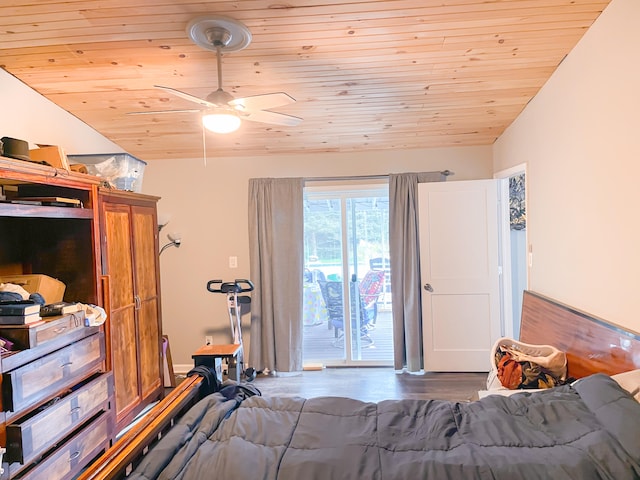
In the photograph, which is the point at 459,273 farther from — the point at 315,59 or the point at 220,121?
the point at 220,121

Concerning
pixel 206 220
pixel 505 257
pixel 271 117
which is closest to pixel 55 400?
pixel 271 117

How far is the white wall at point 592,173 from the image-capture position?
2023 mm

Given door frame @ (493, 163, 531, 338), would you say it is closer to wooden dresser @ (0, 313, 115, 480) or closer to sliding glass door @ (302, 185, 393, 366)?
sliding glass door @ (302, 185, 393, 366)

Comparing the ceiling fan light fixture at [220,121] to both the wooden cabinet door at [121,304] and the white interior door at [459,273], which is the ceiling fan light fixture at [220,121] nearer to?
the wooden cabinet door at [121,304]

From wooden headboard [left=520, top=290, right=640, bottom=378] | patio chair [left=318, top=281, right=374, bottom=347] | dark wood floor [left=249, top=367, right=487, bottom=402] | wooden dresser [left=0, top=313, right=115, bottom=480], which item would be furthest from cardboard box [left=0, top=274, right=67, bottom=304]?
wooden headboard [left=520, top=290, right=640, bottom=378]

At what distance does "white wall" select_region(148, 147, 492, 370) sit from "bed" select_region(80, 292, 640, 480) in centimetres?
231

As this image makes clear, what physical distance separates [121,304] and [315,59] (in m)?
2.25

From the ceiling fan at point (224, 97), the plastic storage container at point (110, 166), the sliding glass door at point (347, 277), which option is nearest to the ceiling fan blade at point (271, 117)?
the ceiling fan at point (224, 97)

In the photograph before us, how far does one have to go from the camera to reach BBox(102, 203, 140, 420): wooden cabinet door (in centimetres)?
288

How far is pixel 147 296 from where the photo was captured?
339cm

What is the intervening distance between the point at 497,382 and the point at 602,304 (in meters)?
0.82

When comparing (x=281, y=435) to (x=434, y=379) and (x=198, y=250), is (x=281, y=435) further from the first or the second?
(x=198, y=250)

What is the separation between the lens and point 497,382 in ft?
8.80

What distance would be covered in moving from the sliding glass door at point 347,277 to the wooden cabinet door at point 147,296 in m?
1.53
